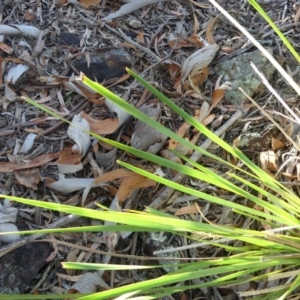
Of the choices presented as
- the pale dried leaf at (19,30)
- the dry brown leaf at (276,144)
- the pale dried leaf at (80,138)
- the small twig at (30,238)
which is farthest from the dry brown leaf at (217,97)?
the pale dried leaf at (19,30)

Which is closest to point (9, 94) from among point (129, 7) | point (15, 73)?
point (15, 73)

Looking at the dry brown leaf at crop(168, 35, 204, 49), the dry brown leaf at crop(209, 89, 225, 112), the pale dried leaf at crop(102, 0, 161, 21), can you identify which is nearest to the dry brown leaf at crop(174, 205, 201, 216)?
the dry brown leaf at crop(209, 89, 225, 112)

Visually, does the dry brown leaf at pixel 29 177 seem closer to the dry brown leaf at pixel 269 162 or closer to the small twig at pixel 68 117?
the small twig at pixel 68 117

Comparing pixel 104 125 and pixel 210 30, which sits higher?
pixel 210 30

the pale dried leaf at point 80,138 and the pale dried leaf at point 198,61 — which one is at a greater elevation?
the pale dried leaf at point 198,61

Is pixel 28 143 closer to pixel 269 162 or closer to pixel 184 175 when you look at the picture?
pixel 184 175

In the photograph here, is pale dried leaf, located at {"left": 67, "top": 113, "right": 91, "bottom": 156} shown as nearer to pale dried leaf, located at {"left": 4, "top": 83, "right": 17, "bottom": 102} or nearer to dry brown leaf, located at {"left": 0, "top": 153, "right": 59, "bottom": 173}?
dry brown leaf, located at {"left": 0, "top": 153, "right": 59, "bottom": 173}
